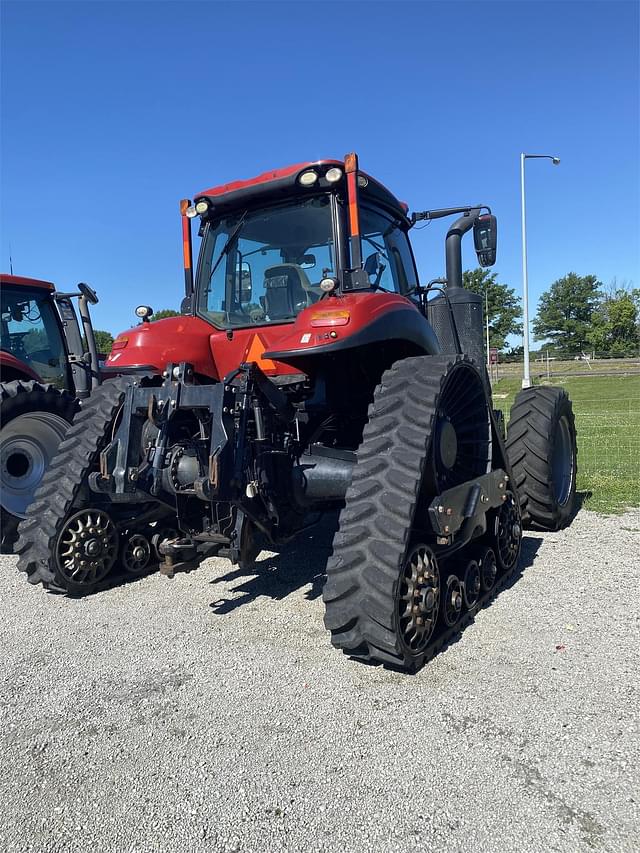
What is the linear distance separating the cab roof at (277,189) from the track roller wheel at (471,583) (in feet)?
8.97

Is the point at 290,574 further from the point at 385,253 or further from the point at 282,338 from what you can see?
the point at 385,253

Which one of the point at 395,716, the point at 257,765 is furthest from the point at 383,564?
the point at 257,765

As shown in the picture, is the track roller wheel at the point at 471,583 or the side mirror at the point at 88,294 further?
the side mirror at the point at 88,294

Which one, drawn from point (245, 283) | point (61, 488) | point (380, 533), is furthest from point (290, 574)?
point (245, 283)

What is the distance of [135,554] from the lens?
488 cm

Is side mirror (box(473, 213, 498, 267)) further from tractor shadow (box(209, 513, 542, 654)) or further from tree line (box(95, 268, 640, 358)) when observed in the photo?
tree line (box(95, 268, 640, 358))

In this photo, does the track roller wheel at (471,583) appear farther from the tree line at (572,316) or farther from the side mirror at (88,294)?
the tree line at (572,316)

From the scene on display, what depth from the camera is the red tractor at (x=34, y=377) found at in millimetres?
5871

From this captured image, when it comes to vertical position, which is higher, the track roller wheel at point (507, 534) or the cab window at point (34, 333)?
the cab window at point (34, 333)

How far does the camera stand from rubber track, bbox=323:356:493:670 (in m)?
3.05

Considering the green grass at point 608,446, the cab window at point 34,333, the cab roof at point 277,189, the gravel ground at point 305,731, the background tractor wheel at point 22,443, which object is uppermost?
the cab roof at point 277,189

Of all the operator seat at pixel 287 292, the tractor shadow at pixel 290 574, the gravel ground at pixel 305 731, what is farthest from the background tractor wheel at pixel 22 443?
the operator seat at pixel 287 292

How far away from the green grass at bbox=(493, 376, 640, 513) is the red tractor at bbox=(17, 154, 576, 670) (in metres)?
3.39

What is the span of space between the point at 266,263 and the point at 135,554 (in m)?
2.49
